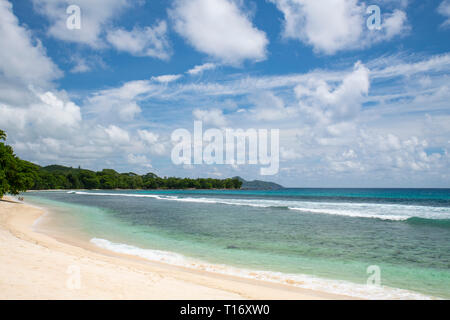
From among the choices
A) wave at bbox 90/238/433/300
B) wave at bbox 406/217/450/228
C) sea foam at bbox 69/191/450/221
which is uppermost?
wave at bbox 90/238/433/300

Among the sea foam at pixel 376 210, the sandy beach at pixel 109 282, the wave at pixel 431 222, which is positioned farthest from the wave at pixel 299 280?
the sea foam at pixel 376 210

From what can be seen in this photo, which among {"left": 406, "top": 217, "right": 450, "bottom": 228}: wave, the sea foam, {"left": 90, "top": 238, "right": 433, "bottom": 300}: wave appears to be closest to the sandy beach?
{"left": 90, "top": 238, "right": 433, "bottom": 300}: wave

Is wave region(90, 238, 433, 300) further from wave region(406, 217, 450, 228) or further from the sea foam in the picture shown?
the sea foam

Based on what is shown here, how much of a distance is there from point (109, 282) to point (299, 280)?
5.14 meters

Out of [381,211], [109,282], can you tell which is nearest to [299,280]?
[109,282]

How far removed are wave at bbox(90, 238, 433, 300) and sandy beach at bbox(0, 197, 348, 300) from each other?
1.53 ft

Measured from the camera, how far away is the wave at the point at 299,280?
7.04 meters

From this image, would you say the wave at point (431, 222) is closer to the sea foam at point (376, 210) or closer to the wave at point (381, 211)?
the wave at point (381, 211)

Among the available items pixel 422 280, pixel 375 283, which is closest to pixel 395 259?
pixel 422 280

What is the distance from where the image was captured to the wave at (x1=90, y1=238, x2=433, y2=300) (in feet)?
23.1

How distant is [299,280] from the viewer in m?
8.05

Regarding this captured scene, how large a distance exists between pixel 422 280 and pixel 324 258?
3.26 meters
